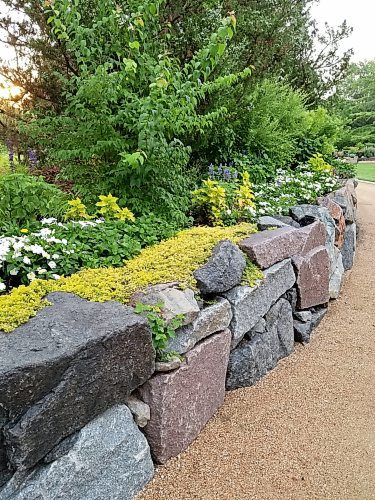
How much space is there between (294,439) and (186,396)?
0.62 metres

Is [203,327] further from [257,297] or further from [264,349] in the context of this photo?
[264,349]

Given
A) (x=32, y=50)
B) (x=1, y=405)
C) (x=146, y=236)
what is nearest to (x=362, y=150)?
(x=32, y=50)

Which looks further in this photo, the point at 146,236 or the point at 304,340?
the point at 304,340

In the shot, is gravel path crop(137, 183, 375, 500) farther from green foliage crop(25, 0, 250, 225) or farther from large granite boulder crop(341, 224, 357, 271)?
large granite boulder crop(341, 224, 357, 271)

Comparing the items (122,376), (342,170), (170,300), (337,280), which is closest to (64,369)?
(122,376)

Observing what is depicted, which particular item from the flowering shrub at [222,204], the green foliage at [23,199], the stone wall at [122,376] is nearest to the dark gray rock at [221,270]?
the stone wall at [122,376]

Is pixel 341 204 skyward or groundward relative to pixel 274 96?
groundward

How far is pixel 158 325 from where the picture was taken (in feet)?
6.43

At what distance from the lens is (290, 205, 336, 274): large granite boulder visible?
3.94 meters

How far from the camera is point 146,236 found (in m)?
2.92

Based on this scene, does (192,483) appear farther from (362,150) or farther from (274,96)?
(362,150)

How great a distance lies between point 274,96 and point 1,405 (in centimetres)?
524

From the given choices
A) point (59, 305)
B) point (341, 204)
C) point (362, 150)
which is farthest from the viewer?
point (362, 150)

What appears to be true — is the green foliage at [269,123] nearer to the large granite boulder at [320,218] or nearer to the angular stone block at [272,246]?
the large granite boulder at [320,218]
